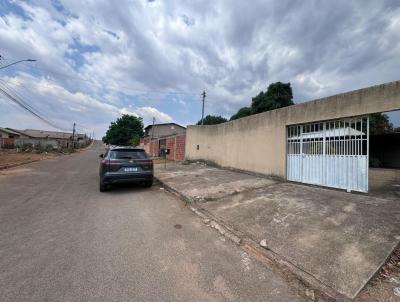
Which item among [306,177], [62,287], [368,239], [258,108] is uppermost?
[258,108]

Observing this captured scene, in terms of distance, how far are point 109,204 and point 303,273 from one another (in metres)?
4.85

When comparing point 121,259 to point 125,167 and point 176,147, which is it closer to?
point 125,167

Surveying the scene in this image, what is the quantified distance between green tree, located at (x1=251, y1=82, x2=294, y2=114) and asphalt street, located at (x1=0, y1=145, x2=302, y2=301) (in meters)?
23.6

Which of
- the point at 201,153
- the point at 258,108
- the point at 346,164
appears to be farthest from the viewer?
the point at 258,108

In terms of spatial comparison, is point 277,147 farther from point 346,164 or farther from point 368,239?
point 368,239

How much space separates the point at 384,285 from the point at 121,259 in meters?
3.40

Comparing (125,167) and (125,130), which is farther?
(125,130)

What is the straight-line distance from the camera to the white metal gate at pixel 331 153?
6.15 metres

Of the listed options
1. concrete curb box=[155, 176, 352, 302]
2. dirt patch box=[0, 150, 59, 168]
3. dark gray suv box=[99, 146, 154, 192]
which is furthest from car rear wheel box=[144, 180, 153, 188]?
dirt patch box=[0, 150, 59, 168]

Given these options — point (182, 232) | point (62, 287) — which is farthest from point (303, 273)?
point (62, 287)

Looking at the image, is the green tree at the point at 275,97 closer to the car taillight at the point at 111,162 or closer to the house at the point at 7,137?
the car taillight at the point at 111,162

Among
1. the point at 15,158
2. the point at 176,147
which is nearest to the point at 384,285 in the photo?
the point at 176,147

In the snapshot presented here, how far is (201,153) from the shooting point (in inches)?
606

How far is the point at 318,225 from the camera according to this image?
158 inches
